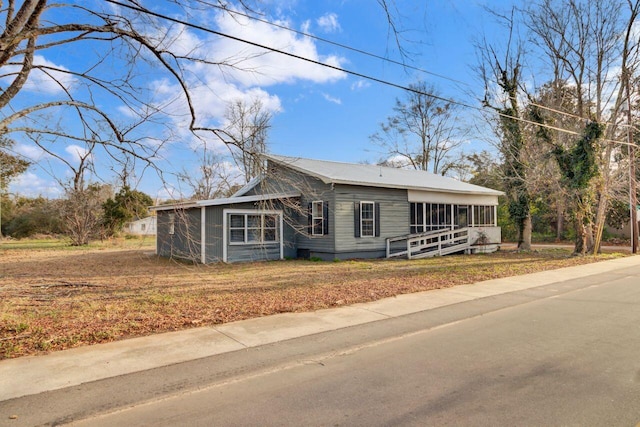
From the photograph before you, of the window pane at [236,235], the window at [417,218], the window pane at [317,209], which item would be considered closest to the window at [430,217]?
the window at [417,218]

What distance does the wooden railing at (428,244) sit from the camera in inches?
708

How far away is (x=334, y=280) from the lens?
11.0 metres

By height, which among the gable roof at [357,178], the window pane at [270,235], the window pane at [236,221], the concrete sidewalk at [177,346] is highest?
the gable roof at [357,178]

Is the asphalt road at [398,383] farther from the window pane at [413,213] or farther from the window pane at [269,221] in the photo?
the window pane at [413,213]

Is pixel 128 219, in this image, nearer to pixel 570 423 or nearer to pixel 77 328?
pixel 77 328

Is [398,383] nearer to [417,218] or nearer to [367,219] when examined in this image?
[367,219]

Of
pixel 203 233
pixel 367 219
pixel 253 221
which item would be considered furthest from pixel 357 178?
pixel 203 233

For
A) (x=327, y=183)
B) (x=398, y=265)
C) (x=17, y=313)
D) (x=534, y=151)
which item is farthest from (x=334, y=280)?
(x=534, y=151)

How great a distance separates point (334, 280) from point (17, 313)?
7045 mm

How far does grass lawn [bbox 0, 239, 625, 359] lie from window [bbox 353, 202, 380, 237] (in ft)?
6.56

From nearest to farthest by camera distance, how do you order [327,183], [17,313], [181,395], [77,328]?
[181,395] → [77,328] → [17,313] → [327,183]

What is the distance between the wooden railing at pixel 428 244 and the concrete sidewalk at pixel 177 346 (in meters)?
8.96

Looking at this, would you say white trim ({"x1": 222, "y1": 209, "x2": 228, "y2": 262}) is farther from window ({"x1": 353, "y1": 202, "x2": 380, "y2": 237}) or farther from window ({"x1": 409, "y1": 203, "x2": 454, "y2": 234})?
window ({"x1": 409, "y1": 203, "x2": 454, "y2": 234})

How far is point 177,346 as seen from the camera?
17.8ft
